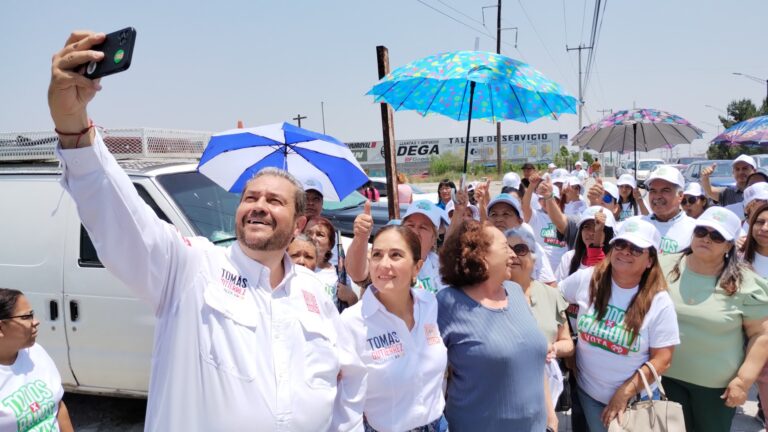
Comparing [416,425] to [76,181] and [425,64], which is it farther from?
[425,64]

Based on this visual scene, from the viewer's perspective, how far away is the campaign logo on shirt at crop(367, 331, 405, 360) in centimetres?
213

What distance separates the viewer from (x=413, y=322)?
90.4 inches

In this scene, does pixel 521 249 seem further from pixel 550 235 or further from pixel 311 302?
pixel 550 235

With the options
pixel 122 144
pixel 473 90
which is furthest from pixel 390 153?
pixel 122 144

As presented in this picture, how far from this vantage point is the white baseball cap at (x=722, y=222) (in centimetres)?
309

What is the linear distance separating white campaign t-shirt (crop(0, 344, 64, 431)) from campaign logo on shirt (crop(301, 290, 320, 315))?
1.58 metres

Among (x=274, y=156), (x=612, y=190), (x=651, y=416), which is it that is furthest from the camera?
(x=612, y=190)

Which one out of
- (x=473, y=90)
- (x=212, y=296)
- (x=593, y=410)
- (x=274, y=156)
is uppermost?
(x=473, y=90)

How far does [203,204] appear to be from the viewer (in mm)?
4020

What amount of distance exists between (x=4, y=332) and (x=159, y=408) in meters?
1.40

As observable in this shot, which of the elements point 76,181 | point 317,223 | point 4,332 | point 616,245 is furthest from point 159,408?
point 616,245

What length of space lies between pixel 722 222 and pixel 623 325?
3.35 ft

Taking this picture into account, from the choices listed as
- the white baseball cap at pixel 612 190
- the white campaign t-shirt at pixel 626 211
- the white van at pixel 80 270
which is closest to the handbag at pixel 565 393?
the white van at pixel 80 270

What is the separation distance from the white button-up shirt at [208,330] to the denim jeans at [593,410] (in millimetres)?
1906
